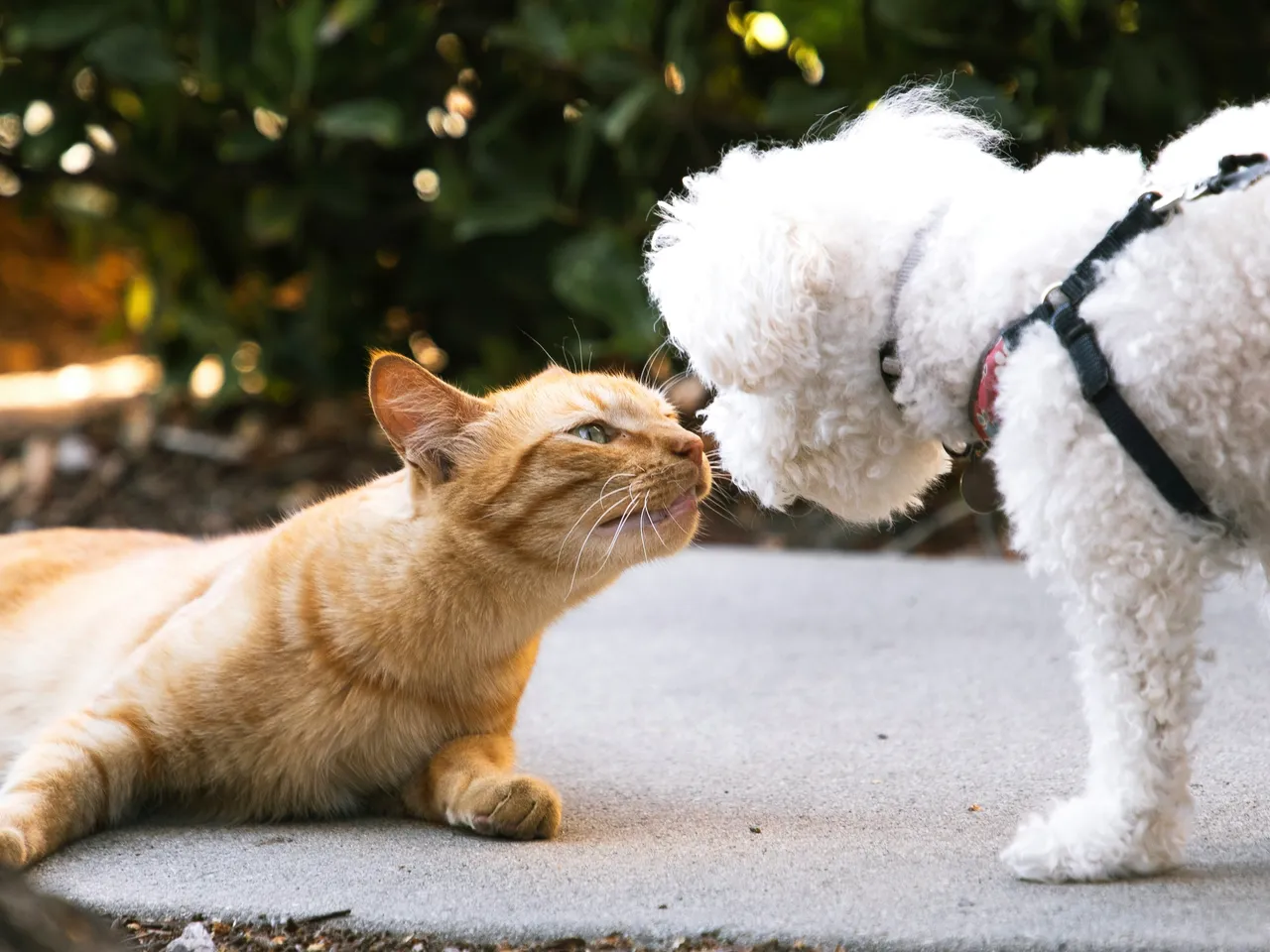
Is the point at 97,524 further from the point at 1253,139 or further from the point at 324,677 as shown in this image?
the point at 1253,139

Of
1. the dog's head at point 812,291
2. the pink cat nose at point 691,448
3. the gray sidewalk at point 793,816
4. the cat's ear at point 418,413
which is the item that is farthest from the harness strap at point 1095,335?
the cat's ear at point 418,413

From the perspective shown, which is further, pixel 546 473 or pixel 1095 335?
pixel 546 473

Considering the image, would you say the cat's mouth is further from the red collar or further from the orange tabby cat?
the red collar

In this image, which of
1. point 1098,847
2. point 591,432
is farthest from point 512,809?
point 1098,847

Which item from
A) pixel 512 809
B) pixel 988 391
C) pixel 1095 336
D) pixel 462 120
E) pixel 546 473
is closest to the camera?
pixel 1095 336

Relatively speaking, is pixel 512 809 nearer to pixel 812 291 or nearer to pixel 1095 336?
pixel 812 291

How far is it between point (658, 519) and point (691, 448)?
4.8 inches

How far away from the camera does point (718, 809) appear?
1.98m

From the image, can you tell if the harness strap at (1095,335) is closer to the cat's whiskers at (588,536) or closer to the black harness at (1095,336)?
the black harness at (1095,336)

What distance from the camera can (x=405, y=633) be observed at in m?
1.91

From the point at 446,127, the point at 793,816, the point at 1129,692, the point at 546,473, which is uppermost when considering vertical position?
the point at 446,127

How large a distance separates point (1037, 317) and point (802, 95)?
7.43 feet

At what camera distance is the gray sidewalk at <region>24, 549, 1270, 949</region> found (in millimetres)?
1521

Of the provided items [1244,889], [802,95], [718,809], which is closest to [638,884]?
[718,809]
